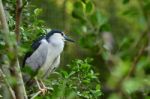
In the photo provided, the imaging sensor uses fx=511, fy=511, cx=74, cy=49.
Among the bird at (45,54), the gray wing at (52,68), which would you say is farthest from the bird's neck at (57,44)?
the gray wing at (52,68)

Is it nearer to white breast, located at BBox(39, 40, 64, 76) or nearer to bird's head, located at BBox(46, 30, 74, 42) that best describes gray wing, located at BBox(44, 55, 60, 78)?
white breast, located at BBox(39, 40, 64, 76)

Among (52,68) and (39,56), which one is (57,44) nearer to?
(39,56)

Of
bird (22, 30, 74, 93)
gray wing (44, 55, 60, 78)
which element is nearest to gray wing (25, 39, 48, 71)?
bird (22, 30, 74, 93)

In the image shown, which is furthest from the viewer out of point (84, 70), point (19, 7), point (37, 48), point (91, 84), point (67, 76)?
point (37, 48)

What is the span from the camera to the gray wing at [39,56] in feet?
13.4

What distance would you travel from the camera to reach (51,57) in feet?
13.8

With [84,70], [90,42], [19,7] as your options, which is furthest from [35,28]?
[90,42]

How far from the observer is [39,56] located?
418 cm

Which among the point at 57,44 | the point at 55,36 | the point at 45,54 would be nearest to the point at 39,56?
the point at 45,54

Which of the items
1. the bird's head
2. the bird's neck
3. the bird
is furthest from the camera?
the bird's head

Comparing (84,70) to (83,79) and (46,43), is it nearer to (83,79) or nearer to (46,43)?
(83,79)

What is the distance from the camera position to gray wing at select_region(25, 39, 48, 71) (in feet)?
13.4

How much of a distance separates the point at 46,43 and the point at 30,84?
2.32 ft

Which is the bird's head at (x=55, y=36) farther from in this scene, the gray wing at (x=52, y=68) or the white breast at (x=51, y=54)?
the gray wing at (x=52, y=68)
